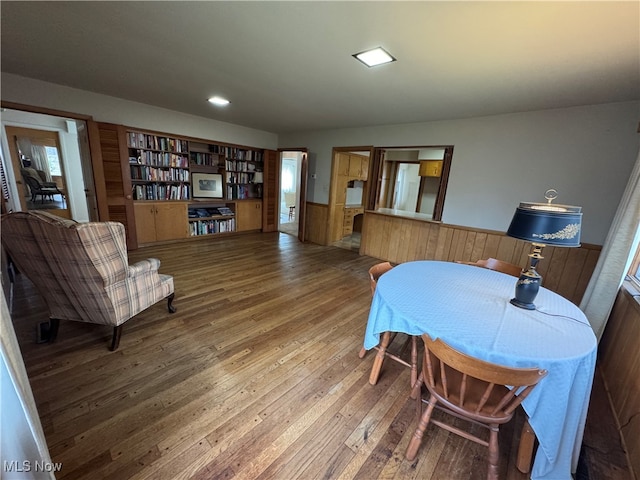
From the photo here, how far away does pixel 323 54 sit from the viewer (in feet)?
6.57

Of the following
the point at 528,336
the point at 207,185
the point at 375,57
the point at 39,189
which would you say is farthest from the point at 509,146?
the point at 39,189

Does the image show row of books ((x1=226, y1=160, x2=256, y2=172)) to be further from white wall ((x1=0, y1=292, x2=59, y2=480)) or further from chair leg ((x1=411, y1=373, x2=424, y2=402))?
chair leg ((x1=411, y1=373, x2=424, y2=402))

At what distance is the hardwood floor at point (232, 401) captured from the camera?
4.14 ft

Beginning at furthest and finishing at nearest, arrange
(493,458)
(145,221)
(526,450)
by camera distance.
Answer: (145,221), (526,450), (493,458)

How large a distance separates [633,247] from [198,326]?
142 inches

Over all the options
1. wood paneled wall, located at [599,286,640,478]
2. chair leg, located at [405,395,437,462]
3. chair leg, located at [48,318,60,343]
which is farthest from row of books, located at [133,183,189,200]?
wood paneled wall, located at [599,286,640,478]

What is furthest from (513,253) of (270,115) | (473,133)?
(270,115)

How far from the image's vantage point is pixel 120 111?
3.91 metres

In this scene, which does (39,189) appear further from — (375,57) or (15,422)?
(375,57)

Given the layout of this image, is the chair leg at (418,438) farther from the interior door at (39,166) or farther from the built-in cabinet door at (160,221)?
the interior door at (39,166)

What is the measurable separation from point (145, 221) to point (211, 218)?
121cm

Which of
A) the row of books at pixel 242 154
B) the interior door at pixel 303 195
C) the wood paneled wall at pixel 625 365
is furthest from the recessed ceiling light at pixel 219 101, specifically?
the wood paneled wall at pixel 625 365

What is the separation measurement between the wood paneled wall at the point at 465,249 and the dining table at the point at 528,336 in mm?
1813

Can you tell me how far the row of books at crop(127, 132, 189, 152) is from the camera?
4.22m
